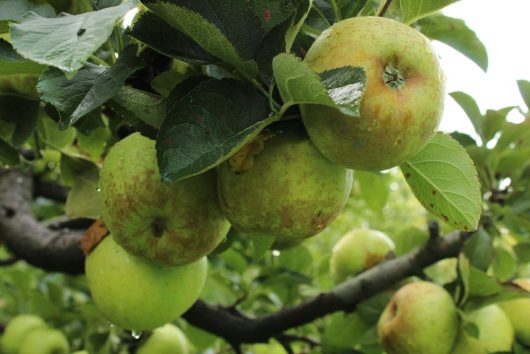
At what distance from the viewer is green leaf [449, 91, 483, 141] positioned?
154cm

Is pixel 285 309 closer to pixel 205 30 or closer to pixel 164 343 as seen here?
pixel 164 343

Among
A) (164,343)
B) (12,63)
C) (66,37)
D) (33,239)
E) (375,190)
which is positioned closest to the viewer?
(66,37)

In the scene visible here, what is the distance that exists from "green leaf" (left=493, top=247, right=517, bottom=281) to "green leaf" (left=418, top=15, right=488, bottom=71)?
66cm

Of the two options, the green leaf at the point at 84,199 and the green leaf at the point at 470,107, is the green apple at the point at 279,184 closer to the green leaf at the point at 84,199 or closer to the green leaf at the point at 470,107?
the green leaf at the point at 84,199

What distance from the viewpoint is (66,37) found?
1.90 feet

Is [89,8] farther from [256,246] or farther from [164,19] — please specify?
[256,246]

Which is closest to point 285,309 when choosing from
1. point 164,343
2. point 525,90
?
point 164,343

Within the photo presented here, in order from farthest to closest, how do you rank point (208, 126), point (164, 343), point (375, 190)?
point (375, 190), point (164, 343), point (208, 126)

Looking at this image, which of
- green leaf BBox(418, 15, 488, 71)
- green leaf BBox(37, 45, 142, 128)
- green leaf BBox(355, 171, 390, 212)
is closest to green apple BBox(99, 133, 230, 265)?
green leaf BBox(37, 45, 142, 128)

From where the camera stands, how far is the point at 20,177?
216 centimetres

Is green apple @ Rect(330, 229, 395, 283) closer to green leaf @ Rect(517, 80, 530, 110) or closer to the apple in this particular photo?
green leaf @ Rect(517, 80, 530, 110)

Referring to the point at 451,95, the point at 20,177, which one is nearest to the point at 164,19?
the point at 451,95

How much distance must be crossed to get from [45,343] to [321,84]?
1488 mm

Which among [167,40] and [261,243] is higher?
[167,40]
